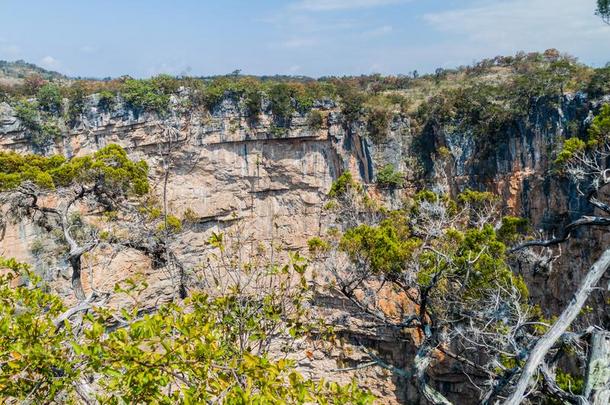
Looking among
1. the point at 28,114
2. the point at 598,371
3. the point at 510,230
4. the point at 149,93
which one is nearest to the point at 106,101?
the point at 149,93

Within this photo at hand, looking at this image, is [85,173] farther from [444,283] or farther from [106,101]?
[444,283]

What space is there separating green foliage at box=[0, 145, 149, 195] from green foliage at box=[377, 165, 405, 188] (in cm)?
924

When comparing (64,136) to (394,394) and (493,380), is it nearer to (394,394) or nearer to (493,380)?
(394,394)

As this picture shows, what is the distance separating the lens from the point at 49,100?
57.7ft

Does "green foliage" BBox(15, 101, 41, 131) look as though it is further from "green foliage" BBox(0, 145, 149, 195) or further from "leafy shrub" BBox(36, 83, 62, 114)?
"green foliage" BBox(0, 145, 149, 195)

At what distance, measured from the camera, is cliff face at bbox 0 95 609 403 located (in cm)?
1598

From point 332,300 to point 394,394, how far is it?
3.93 m

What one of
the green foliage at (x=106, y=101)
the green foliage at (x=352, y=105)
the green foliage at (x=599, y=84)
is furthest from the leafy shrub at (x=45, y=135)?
the green foliage at (x=599, y=84)

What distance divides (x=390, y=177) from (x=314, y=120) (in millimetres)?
3787

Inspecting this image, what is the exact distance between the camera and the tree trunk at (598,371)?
279cm

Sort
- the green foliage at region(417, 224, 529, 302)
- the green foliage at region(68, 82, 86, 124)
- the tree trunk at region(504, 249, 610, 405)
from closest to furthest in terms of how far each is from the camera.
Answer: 1. the tree trunk at region(504, 249, 610, 405)
2. the green foliage at region(417, 224, 529, 302)
3. the green foliage at region(68, 82, 86, 124)

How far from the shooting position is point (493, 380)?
19.4ft

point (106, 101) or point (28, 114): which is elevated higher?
point (106, 101)

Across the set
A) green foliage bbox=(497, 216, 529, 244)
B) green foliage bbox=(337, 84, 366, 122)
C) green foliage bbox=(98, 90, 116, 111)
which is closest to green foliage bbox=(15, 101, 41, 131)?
green foliage bbox=(98, 90, 116, 111)
